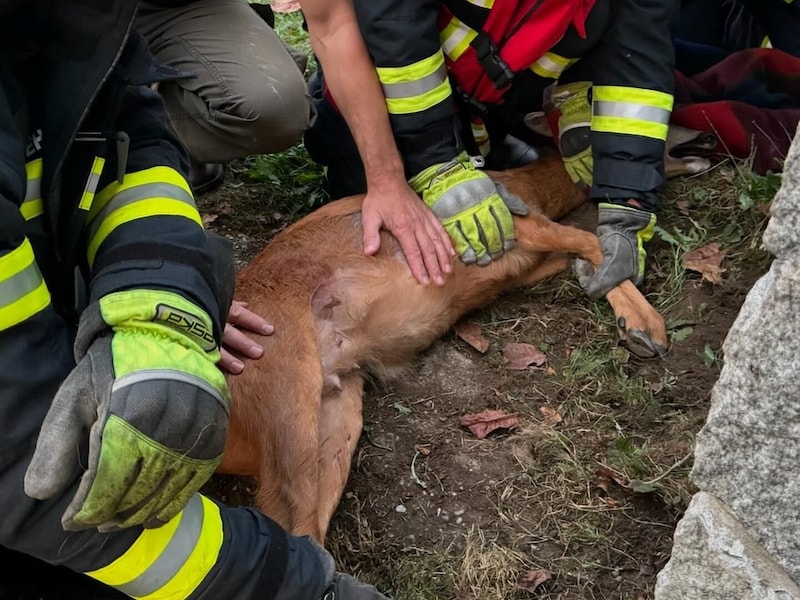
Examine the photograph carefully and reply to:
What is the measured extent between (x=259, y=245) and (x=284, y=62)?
3.26 ft

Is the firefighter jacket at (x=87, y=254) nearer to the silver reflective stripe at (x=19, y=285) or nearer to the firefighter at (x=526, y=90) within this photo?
the silver reflective stripe at (x=19, y=285)

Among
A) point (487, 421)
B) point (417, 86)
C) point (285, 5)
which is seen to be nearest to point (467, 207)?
point (417, 86)

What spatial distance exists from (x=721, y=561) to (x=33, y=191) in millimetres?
1797

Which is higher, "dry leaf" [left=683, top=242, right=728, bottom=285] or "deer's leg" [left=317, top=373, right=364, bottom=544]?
"dry leaf" [left=683, top=242, right=728, bottom=285]

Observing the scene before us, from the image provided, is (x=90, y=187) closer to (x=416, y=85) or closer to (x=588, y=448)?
(x=416, y=85)

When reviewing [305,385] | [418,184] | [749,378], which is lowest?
[305,385]

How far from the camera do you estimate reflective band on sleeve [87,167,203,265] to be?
6.81 feet

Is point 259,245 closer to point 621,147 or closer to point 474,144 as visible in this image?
point 474,144

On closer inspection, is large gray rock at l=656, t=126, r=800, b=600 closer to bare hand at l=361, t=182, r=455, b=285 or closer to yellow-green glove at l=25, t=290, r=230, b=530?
yellow-green glove at l=25, t=290, r=230, b=530

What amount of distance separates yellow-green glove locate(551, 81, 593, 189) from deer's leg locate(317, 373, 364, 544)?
4.96 ft

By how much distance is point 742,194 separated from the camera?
373cm

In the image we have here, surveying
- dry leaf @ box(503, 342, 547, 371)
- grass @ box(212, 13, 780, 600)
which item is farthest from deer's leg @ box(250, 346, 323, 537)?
dry leaf @ box(503, 342, 547, 371)

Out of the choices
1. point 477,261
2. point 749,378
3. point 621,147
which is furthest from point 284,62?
point 749,378

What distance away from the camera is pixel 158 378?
1.76 m
